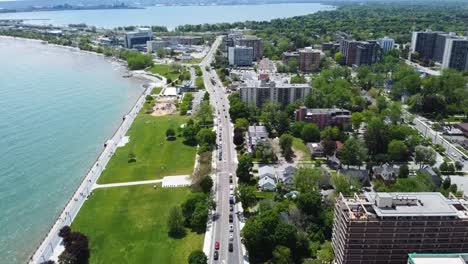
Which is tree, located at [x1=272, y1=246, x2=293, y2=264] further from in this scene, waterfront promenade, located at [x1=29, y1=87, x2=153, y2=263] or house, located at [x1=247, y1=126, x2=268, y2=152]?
house, located at [x1=247, y1=126, x2=268, y2=152]

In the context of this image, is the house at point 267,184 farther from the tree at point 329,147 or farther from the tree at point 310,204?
the tree at point 329,147

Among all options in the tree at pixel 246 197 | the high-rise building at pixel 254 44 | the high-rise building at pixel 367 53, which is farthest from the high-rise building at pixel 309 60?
the tree at pixel 246 197

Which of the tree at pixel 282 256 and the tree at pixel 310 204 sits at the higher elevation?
the tree at pixel 310 204

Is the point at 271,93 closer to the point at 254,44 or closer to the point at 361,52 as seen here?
the point at 361,52

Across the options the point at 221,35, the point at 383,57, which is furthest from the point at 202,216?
the point at 221,35

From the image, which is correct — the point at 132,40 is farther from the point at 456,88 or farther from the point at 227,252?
the point at 227,252

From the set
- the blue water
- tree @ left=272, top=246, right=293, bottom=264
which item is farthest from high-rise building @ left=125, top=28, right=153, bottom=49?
tree @ left=272, top=246, right=293, bottom=264

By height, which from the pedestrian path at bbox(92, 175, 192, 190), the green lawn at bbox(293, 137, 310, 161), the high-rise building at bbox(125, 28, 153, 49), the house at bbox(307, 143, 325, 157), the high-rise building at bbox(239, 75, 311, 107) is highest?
the high-rise building at bbox(125, 28, 153, 49)
